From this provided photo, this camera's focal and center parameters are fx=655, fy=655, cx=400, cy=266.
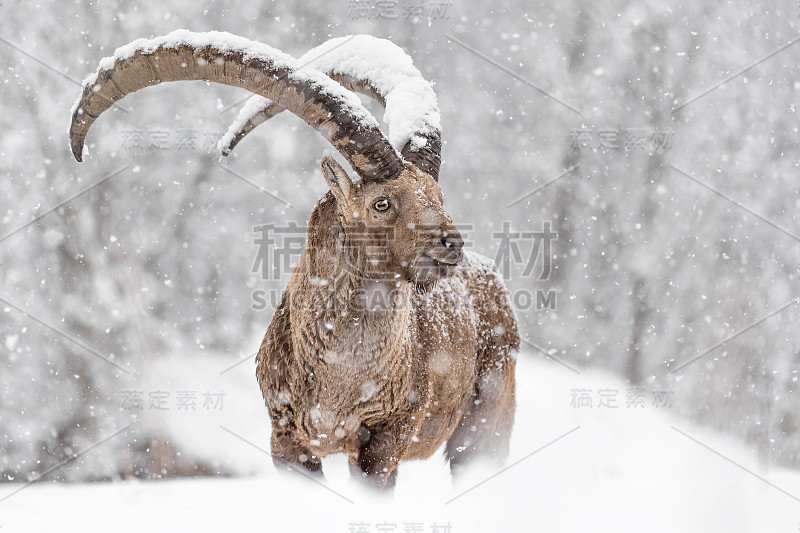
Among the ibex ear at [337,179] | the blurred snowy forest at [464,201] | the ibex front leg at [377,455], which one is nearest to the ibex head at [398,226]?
the ibex ear at [337,179]

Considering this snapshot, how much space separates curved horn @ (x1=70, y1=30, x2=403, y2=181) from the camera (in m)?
3.68

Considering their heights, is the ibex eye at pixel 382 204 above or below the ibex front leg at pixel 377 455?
above

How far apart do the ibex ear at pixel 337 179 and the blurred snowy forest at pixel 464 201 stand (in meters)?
5.53

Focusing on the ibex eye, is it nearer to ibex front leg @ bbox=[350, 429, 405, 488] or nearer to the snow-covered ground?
ibex front leg @ bbox=[350, 429, 405, 488]

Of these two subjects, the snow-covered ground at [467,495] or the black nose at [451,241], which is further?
the snow-covered ground at [467,495]

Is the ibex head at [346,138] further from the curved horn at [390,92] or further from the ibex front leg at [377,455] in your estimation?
the ibex front leg at [377,455]

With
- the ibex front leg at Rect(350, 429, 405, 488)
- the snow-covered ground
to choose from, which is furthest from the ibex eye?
the snow-covered ground

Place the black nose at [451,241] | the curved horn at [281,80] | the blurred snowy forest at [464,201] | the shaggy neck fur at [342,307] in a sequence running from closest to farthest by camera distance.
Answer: the black nose at [451,241] < the curved horn at [281,80] < the shaggy neck fur at [342,307] < the blurred snowy forest at [464,201]

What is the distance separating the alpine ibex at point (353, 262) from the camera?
3.66 meters

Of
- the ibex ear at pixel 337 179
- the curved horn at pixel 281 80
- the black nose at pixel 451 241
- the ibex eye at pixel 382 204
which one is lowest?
the black nose at pixel 451 241

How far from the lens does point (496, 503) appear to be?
5504 millimetres

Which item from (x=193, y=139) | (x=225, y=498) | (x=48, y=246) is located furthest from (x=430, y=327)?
(x=48, y=246)

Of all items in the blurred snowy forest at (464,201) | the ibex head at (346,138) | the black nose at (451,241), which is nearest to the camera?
the black nose at (451,241)

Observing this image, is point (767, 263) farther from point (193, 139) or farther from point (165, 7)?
point (165, 7)
